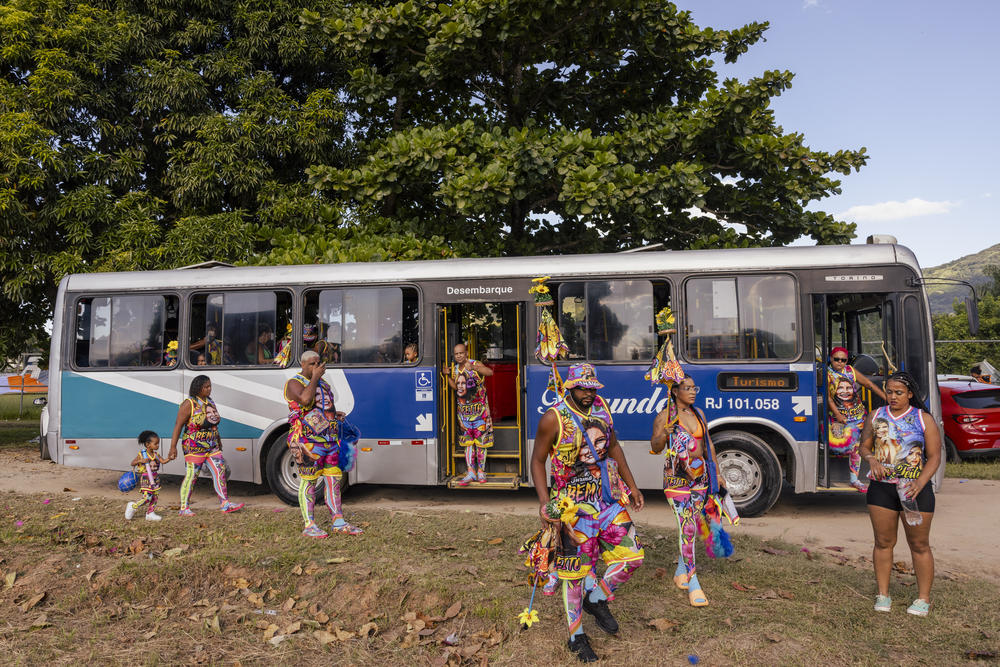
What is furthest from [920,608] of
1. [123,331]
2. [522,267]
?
[123,331]

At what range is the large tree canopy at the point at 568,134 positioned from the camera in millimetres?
12789

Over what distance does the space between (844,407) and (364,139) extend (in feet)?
39.1

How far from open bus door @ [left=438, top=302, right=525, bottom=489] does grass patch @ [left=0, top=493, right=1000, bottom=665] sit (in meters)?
1.88

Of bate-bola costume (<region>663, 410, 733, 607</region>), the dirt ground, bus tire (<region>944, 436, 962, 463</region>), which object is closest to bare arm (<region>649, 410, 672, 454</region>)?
bate-bola costume (<region>663, 410, 733, 607</region>)

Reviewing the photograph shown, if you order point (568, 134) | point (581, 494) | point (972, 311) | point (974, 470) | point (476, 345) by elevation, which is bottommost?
point (974, 470)

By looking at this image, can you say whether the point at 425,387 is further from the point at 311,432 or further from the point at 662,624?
the point at 662,624

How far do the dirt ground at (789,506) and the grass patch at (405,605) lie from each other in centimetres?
52

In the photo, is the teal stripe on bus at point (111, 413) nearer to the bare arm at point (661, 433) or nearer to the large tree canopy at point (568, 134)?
the large tree canopy at point (568, 134)

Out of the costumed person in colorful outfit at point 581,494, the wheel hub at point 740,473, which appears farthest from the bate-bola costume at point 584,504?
the wheel hub at point 740,473

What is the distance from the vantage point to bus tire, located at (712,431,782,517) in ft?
28.7

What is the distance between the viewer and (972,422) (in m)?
12.8

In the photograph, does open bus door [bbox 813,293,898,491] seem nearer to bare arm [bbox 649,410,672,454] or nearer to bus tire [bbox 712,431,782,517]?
bus tire [bbox 712,431,782,517]

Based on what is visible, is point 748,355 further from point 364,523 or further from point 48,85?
point 48,85

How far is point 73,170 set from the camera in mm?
13891
